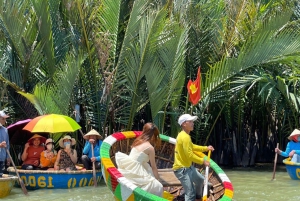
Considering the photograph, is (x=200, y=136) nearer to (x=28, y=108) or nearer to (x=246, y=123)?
(x=246, y=123)

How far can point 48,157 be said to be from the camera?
11.4 meters

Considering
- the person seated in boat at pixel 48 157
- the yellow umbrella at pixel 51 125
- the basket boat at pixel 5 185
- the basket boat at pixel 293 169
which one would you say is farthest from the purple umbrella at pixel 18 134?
the basket boat at pixel 293 169

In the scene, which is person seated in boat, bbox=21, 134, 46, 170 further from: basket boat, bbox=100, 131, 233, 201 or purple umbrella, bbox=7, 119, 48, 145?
basket boat, bbox=100, 131, 233, 201

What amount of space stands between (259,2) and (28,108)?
20.7 ft

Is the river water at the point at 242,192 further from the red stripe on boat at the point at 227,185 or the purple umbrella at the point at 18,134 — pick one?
the red stripe on boat at the point at 227,185

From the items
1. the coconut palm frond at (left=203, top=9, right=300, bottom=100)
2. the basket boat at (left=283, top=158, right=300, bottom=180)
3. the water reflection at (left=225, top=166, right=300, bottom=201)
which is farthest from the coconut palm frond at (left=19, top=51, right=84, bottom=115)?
the basket boat at (left=283, top=158, right=300, bottom=180)

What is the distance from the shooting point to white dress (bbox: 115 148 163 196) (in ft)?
25.4

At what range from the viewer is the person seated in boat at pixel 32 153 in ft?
37.9

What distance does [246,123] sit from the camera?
621 inches

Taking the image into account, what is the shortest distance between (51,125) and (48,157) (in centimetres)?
89

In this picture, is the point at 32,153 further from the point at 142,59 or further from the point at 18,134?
the point at 142,59

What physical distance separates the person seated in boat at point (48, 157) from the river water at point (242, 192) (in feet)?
1.82

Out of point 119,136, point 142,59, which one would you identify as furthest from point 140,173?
point 142,59

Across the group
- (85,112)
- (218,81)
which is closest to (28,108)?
(85,112)
